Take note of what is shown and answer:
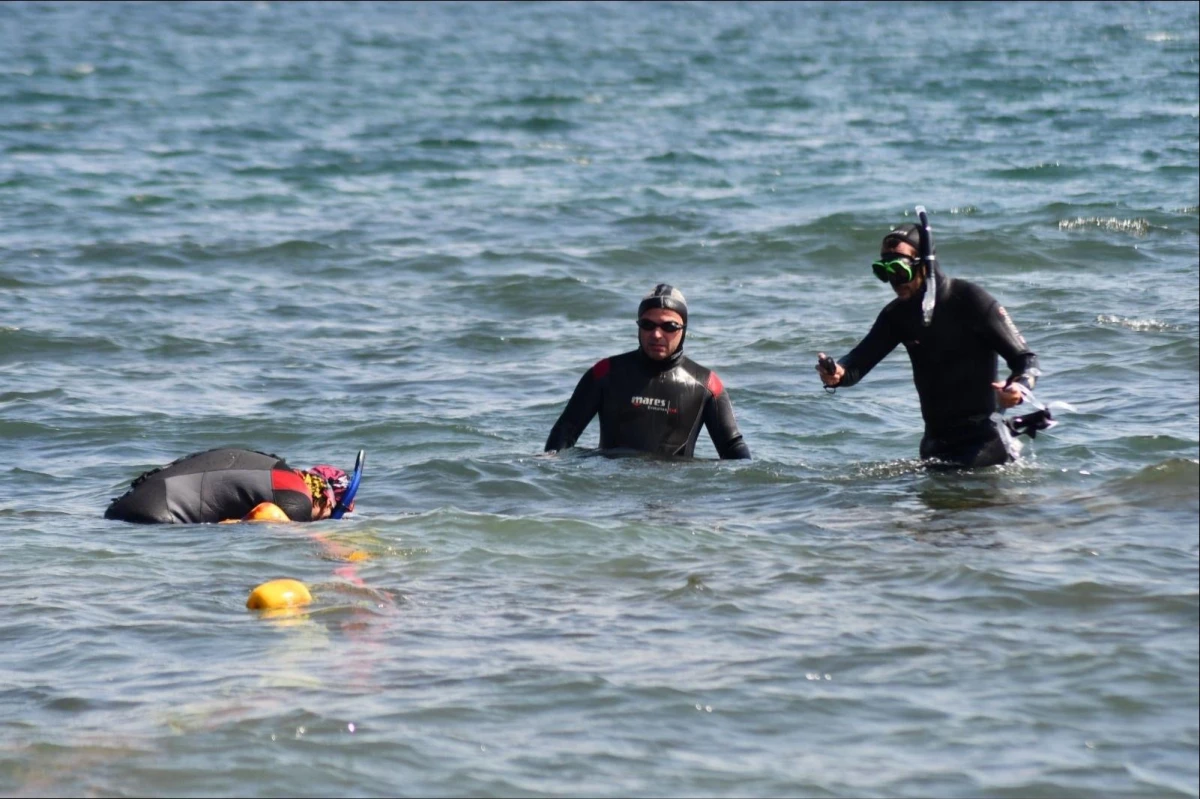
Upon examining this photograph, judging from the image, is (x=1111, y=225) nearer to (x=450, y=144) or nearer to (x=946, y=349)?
(x=946, y=349)

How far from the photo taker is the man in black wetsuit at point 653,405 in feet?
34.3

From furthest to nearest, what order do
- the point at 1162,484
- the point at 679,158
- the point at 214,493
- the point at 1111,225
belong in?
the point at 679,158 → the point at 1111,225 → the point at 214,493 → the point at 1162,484

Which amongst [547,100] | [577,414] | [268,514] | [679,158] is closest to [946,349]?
[577,414]

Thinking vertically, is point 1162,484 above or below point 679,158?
below

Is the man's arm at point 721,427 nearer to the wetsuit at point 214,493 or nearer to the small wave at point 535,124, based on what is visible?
the wetsuit at point 214,493

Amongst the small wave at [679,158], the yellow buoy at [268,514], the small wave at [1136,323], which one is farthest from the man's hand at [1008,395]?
the small wave at [679,158]

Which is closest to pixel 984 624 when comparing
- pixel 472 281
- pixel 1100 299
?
pixel 1100 299

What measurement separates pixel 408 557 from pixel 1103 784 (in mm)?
3897

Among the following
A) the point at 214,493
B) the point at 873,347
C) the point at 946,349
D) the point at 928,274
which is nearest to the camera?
the point at 214,493

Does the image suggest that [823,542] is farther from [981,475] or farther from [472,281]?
[472,281]

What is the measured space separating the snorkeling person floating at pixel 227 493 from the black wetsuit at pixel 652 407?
1.73 meters

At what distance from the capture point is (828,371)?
931 cm

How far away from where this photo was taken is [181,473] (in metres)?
9.28

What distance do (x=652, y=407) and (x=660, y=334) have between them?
0.48 m
